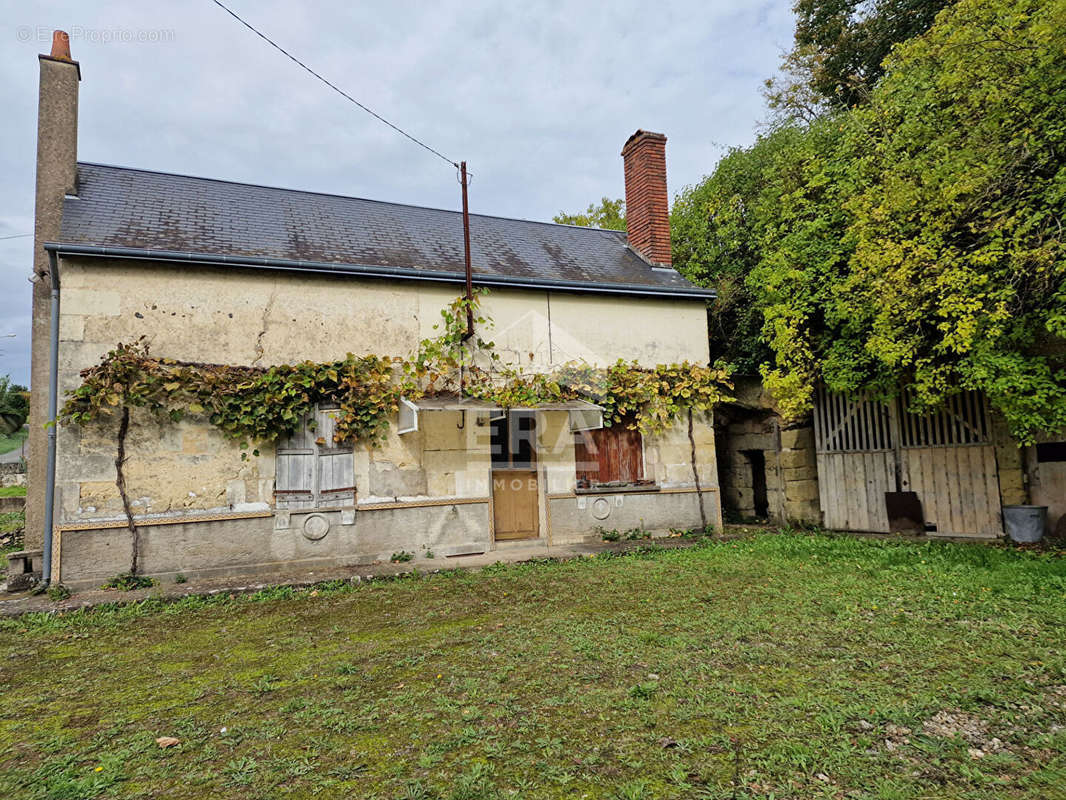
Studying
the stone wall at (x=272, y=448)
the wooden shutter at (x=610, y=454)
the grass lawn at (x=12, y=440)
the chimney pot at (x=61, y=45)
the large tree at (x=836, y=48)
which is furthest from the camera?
the grass lawn at (x=12, y=440)

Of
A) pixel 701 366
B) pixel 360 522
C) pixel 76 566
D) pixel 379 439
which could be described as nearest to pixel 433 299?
pixel 379 439

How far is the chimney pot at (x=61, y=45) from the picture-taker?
8.29m

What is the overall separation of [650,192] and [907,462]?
6672 millimetres

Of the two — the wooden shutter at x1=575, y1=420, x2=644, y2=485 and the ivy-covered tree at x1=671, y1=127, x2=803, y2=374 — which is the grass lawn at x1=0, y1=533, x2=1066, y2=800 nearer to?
the wooden shutter at x1=575, y1=420, x2=644, y2=485

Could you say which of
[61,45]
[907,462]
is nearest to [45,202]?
[61,45]

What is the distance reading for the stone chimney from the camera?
7.81 metres

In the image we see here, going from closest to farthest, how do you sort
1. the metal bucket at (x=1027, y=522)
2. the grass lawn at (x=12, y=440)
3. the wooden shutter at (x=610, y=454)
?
the metal bucket at (x=1027, y=522)
the wooden shutter at (x=610, y=454)
the grass lawn at (x=12, y=440)

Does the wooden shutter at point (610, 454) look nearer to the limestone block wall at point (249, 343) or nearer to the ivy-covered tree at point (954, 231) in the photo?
the limestone block wall at point (249, 343)

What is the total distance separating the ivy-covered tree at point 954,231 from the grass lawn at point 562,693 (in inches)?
117

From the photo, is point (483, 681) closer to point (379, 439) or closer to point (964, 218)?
point (379, 439)

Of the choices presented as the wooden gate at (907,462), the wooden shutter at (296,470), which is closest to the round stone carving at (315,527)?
the wooden shutter at (296,470)

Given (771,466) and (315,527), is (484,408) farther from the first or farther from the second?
(771,466)

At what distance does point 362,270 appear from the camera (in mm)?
7992

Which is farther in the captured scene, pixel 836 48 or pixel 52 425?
pixel 836 48
